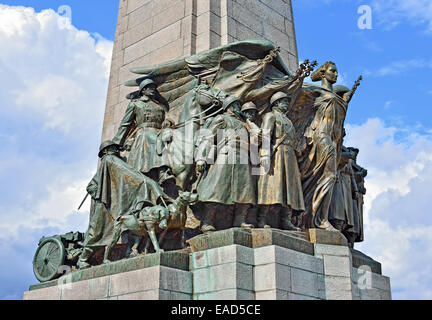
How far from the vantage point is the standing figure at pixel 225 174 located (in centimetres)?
1056

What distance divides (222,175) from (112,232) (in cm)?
281

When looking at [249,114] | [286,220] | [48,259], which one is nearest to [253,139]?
[249,114]

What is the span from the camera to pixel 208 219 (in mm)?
10656

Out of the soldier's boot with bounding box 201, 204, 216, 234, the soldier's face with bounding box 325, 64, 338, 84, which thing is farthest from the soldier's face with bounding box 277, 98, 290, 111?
the soldier's boot with bounding box 201, 204, 216, 234

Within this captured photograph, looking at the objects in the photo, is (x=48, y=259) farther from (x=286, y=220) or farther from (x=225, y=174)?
(x=286, y=220)

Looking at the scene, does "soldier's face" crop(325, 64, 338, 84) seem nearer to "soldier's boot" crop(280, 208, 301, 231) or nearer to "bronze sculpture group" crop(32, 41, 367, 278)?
"bronze sculpture group" crop(32, 41, 367, 278)

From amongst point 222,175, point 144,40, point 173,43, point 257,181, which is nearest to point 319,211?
point 257,181

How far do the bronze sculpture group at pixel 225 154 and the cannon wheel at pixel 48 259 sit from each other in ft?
3.39

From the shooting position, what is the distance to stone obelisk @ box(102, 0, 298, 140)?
43.8 feet

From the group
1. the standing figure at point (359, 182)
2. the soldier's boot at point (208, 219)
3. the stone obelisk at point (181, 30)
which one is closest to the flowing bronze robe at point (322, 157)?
the standing figure at point (359, 182)

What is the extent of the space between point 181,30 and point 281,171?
470 centimetres

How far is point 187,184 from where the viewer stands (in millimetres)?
11328

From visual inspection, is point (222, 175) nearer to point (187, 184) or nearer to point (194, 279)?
point (187, 184)

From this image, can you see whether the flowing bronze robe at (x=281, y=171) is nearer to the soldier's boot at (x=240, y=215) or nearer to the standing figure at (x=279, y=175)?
the standing figure at (x=279, y=175)
